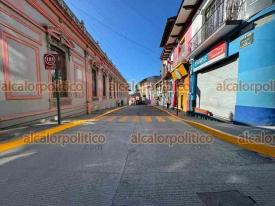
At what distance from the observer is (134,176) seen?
232 cm

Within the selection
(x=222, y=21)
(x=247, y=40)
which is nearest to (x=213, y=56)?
(x=222, y=21)

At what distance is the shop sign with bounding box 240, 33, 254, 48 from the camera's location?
611 cm

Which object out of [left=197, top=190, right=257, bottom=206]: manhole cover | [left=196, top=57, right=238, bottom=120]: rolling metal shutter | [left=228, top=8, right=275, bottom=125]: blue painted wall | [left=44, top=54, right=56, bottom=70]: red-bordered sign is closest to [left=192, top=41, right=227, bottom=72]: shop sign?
[left=196, top=57, right=238, bottom=120]: rolling metal shutter

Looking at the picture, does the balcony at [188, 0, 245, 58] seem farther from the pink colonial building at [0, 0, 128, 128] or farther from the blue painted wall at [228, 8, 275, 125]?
the pink colonial building at [0, 0, 128, 128]

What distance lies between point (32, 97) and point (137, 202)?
624 centimetres

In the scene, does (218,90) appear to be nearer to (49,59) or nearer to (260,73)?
(260,73)

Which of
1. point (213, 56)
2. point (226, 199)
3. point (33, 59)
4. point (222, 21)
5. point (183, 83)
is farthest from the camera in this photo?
point (183, 83)

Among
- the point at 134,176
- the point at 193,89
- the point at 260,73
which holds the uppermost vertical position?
the point at 260,73

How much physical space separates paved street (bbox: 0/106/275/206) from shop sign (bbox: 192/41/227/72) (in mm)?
6077

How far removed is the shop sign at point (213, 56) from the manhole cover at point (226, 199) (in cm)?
749

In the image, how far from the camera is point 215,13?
9.01 metres

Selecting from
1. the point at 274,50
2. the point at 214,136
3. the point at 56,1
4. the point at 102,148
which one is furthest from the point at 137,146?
the point at 56,1

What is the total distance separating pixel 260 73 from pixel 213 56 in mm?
3520

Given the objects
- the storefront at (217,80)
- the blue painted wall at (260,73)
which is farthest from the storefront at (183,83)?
the blue painted wall at (260,73)
